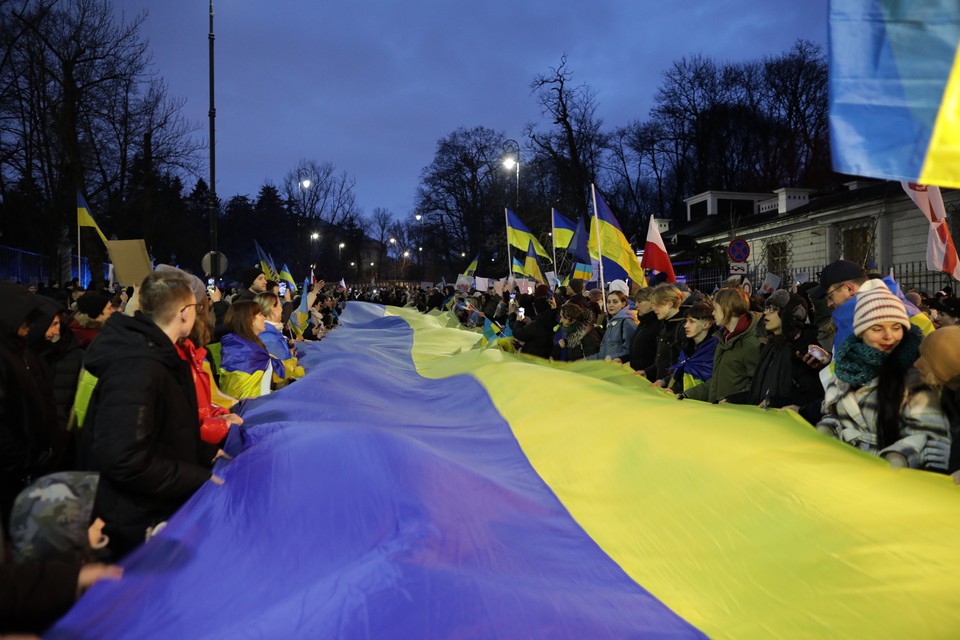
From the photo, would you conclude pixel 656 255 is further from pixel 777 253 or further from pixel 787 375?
pixel 777 253

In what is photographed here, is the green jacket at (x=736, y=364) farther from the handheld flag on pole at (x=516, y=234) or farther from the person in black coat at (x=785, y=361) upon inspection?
the handheld flag on pole at (x=516, y=234)

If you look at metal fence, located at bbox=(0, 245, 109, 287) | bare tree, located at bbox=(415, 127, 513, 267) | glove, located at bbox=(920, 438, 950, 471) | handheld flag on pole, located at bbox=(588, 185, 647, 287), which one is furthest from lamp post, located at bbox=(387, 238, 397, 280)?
glove, located at bbox=(920, 438, 950, 471)

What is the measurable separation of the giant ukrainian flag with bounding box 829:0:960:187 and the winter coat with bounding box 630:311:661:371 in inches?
244

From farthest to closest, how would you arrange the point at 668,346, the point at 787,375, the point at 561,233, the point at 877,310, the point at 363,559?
the point at 561,233 < the point at 668,346 < the point at 787,375 < the point at 877,310 < the point at 363,559

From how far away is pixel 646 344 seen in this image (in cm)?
845

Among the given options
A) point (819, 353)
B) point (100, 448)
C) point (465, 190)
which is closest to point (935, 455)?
point (819, 353)

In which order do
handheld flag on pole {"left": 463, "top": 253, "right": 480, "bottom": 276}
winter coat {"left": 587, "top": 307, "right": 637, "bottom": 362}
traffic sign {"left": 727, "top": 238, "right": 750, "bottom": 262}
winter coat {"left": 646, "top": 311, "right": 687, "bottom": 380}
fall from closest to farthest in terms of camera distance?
winter coat {"left": 646, "top": 311, "right": 687, "bottom": 380} → winter coat {"left": 587, "top": 307, "right": 637, "bottom": 362} → traffic sign {"left": 727, "top": 238, "right": 750, "bottom": 262} → handheld flag on pole {"left": 463, "top": 253, "right": 480, "bottom": 276}

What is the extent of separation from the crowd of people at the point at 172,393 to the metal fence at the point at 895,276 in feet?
A: 38.2

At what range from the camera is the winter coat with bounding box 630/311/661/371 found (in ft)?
27.7

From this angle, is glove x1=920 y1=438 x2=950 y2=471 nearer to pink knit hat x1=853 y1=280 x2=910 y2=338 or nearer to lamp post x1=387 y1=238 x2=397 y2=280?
pink knit hat x1=853 y1=280 x2=910 y2=338

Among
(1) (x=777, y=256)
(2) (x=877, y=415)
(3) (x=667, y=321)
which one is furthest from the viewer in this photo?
(1) (x=777, y=256)

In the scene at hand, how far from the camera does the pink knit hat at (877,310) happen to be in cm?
388

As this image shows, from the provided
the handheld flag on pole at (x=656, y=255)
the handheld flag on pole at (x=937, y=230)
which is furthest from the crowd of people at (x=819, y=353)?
Result: the handheld flag on pole at (x=656, y=255)

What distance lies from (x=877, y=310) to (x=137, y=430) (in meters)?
3.66
